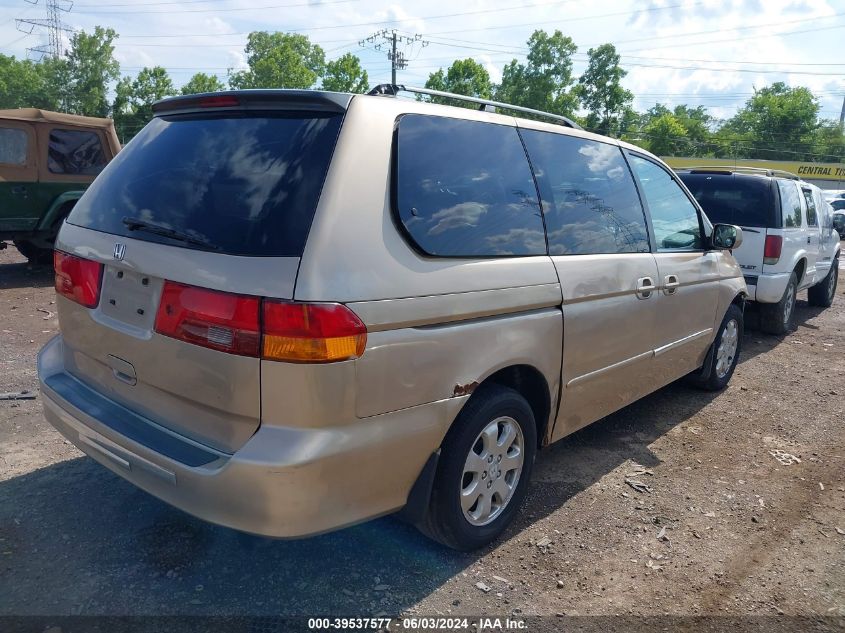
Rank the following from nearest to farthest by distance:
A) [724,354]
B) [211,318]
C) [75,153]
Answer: [211,318]
[724,354]
[75,153]

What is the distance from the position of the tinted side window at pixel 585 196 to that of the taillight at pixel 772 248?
3999 mm

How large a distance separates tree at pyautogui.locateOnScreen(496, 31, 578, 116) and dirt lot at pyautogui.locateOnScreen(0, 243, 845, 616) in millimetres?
64781

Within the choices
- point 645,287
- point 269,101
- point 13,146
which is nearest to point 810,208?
point 645,287

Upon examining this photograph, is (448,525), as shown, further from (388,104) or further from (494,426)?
(388,104)

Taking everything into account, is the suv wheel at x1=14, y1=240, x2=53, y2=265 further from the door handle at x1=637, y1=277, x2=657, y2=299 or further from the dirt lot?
the door handle at x1=637, y1=277, x2=657, y2=299

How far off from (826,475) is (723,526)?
1208 millimetres

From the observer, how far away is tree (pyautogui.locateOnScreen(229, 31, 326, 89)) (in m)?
63.6

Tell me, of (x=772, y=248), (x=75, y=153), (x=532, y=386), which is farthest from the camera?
(x=75, y=153)

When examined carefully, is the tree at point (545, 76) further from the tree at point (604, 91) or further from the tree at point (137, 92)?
the tree at point (137, 92)

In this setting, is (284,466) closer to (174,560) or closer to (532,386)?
(174,560)

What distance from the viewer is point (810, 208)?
27.8 feet

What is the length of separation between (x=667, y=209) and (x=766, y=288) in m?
3.64

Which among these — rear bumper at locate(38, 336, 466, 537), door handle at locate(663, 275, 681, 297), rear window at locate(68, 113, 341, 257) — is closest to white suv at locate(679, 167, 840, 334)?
door handle at locate(663, 275, 681, 297)

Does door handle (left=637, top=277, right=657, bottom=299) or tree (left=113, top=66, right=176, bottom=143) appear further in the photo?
tree (left=113, top=66, right=176, bottom=143)
